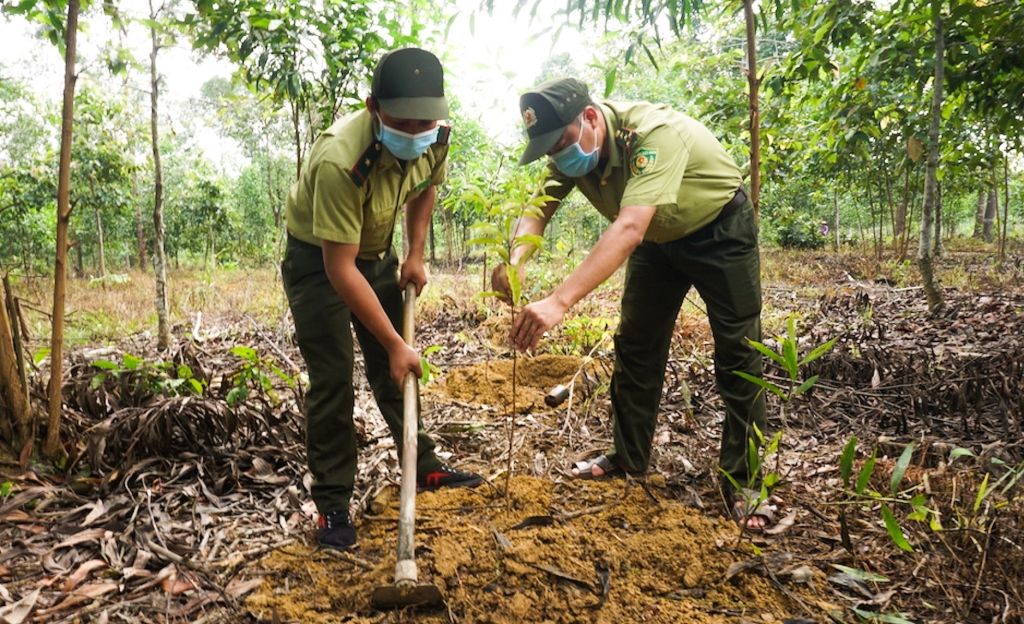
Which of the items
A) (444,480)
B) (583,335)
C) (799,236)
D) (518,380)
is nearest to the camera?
(444,480)

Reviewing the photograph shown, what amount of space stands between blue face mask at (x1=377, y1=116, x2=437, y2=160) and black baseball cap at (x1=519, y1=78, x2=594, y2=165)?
0.35 m

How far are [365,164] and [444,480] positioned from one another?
1.42m

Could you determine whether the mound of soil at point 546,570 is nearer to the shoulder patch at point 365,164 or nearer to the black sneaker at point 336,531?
the black sneaker at point 336,531

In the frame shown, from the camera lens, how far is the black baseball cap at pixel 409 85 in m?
1.93

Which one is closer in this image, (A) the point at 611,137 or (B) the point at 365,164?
(B) the point at 365,164

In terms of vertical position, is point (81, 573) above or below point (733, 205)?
below

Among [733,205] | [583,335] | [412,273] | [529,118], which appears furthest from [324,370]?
[583,335]

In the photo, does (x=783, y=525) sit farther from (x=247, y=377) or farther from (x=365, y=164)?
(x=247, y=377)

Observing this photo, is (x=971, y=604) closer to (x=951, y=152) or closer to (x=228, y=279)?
(x=951, y=152)

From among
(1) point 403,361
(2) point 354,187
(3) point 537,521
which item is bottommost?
(3) point 537,521

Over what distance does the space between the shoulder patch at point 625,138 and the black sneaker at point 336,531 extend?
177 cm

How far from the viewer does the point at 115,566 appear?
79.9 inches

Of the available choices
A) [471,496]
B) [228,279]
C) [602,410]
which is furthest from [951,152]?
[228,279]

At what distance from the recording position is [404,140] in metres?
2.05
